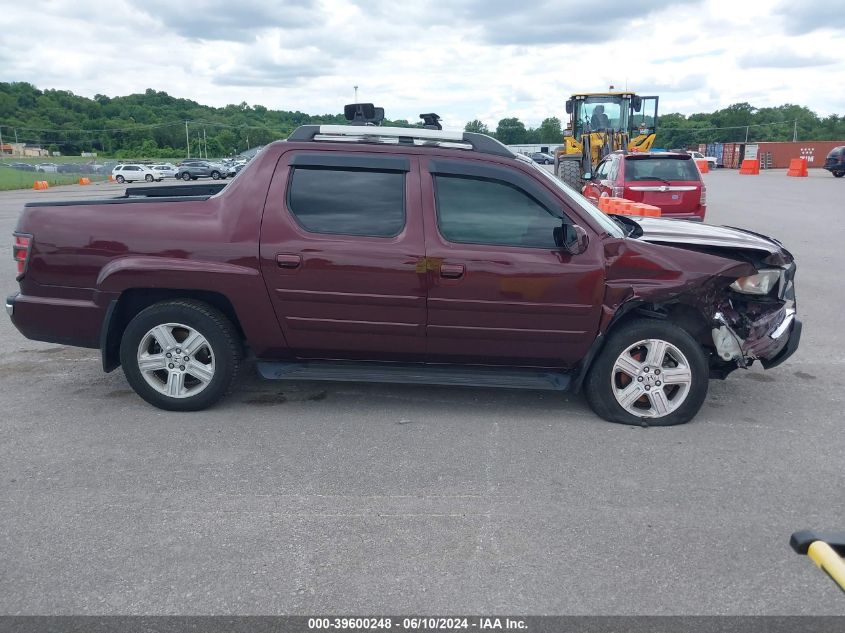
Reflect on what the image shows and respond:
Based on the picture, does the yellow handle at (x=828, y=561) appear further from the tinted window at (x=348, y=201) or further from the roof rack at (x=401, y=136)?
the roof rack at (x=401, y=136)

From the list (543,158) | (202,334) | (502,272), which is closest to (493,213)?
(502,272)

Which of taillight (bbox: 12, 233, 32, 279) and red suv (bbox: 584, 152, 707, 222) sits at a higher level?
red suv (bbox: 584, 152, 707, 222)

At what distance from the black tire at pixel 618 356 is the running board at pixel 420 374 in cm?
23

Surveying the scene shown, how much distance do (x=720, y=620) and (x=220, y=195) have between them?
3.79 metres

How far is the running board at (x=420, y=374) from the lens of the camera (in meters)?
4.74

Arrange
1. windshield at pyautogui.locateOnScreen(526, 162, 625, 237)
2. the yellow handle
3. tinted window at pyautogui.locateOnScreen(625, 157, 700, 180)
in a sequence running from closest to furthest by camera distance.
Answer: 1. the yellow handle
2. windshield at pyautogui.locateOnScreen(526, 162, 625, 237)
3. tinted window at pyautogui.locateOnScreen(625, 157, 700, 180)

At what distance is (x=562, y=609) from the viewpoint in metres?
2.83

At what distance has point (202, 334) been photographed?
478cm

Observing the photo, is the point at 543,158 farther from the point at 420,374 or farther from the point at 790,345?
the point at 420,374

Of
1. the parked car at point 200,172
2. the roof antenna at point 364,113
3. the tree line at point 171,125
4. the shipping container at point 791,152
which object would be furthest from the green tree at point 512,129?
the roof antenna at point 364,113

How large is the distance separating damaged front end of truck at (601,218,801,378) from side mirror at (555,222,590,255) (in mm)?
180

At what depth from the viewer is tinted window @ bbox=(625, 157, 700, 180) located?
1306cm

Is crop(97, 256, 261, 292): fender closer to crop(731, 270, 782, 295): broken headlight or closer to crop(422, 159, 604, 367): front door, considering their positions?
crop(422, 159, 604, 367): front door

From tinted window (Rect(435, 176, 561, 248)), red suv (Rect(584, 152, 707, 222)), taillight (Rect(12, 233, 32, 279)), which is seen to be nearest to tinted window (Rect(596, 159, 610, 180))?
red suv (Rect(584, 152, 707, 222))
